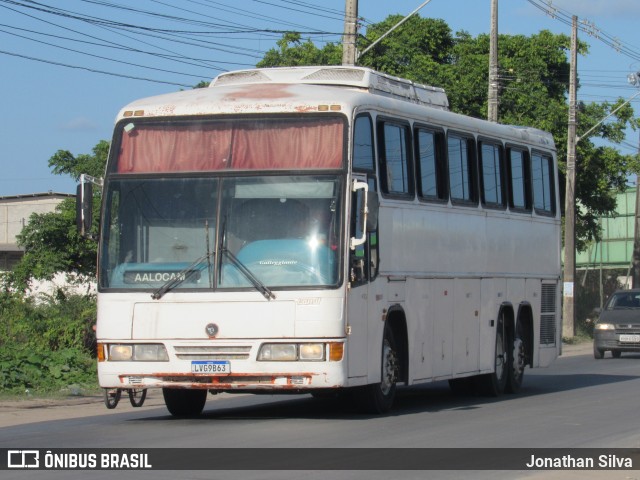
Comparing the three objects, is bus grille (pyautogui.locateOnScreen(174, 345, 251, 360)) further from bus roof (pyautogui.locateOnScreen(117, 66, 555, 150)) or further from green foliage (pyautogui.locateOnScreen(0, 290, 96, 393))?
green foliage (pyautogui.locateOnScreen(0, 290, 96, 393))

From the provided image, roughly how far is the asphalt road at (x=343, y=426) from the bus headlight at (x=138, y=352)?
28.8 inches

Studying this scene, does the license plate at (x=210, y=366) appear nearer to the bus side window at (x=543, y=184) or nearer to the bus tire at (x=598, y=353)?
the bus side window at (x=543, y=184)

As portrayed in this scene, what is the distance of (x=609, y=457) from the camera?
454 inches

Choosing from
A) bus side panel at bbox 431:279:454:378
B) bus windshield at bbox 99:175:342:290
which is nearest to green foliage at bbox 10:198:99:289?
bus side panel at bbox 431:279:454:378

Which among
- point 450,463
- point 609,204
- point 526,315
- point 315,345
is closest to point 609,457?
point 450,463

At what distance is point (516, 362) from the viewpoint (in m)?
20.1

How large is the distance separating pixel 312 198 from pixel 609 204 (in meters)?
33.5

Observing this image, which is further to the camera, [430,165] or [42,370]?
[42,370]

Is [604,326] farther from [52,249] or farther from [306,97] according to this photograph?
[306,97]

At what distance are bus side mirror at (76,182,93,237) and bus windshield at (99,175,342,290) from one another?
0.66 feet

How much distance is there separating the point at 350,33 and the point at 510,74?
65.5ft

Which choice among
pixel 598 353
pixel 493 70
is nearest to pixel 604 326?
pixel 598 353

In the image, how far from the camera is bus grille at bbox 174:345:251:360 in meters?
Answer: 13.9

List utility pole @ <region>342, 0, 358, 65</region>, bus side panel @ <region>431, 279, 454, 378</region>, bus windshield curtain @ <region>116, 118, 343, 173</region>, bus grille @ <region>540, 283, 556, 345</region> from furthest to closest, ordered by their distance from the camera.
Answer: utility pole @ <region>342, 0, 358, 65</region> < bus grille @ <region>540, 283, 556, 345</region> < bus side panel @ <region>431, 279, 454, 378</region> < bus windshield curtain @ <region>116, 118, 343, 173</region>
